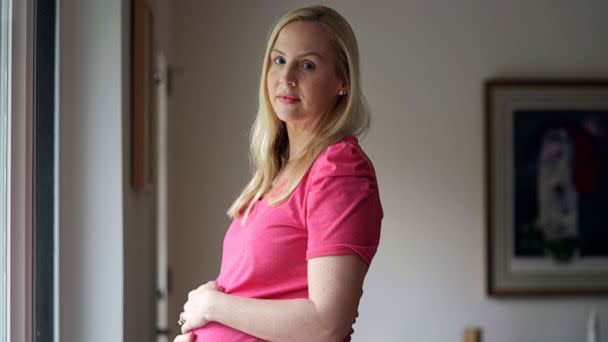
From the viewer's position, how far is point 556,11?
3490 mm

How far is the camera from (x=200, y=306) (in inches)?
45.1

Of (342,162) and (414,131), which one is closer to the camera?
(342,162)

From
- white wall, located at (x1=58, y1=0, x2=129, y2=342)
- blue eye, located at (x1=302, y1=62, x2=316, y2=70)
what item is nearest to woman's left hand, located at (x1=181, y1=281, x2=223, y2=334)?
blue eye, located at (x1=302, y1=62, x2=316, y2=70)

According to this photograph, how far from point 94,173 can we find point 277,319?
3.21 feet

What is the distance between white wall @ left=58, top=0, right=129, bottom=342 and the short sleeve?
952 millimetres

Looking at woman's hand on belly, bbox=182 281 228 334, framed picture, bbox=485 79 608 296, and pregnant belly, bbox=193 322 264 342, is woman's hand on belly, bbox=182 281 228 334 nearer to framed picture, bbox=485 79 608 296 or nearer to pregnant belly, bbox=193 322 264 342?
pregnant belly, bbox=193 322 264 342

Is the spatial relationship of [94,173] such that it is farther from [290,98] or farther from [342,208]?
[342,208]

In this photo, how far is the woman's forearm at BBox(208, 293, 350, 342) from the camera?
3.39 ft

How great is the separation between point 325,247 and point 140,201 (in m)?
1.38

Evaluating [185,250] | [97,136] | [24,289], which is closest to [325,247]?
[24,289]

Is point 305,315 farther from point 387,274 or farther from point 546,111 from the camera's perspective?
point 546,111

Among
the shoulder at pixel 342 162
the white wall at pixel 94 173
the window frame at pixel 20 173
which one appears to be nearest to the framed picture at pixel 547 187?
the white wall at pixel 94 173

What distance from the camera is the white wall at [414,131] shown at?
3.33m

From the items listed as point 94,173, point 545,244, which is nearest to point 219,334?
point 94,173
